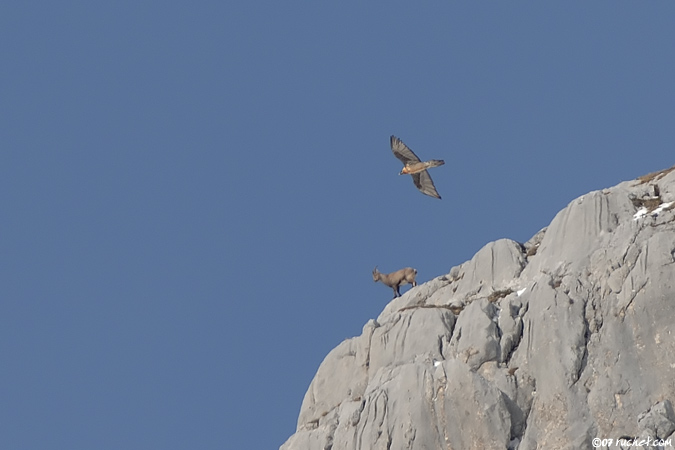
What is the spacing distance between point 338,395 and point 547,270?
33.7 feet

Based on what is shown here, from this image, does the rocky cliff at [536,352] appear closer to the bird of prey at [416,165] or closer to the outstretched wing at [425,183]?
the outstretched wing at [425,183]

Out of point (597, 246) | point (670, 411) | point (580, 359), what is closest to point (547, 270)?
point (597, 246)

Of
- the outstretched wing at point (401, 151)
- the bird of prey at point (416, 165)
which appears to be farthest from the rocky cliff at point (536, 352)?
the outstretched wing at point (401, 151)

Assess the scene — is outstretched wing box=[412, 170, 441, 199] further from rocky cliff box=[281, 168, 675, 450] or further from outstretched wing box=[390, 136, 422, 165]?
rocky cliff box=[281, 168, 675, 450]

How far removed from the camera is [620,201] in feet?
163

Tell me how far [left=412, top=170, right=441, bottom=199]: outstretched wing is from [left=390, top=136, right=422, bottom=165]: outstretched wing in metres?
1.09

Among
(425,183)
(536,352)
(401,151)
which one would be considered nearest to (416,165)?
(401,151)

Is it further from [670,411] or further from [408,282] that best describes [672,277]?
[408,282]

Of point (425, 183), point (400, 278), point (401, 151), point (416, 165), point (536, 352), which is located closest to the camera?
point (536, 352)

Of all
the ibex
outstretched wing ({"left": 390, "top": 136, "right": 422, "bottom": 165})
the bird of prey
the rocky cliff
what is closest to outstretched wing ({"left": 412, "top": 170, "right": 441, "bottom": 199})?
the bird of prey

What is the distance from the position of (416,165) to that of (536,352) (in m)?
11.3

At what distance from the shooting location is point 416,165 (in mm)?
52125

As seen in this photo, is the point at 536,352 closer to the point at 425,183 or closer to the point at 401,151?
the point at 425,183

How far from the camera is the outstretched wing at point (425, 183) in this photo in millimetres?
53250
